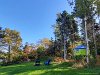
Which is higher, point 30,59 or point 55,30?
point 55,30

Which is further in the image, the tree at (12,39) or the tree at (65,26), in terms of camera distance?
the tree at (12,39)

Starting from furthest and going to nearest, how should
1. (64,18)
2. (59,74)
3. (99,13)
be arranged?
(64,18)
(99,13)
(59,74)

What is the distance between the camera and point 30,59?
56.0m

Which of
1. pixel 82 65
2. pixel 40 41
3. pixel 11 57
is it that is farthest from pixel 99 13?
pixel 40 41

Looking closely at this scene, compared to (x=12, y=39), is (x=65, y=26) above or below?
above

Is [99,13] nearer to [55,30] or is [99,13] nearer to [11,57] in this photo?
[55,30]

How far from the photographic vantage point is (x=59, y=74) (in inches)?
846

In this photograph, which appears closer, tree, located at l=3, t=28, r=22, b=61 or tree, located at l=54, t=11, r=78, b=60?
tree, located at l=54, t=11, r=78, b=60

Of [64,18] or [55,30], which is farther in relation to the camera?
[55,30]

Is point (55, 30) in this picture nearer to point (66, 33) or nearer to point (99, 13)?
point (66, 33)

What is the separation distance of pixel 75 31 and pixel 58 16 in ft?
15.7

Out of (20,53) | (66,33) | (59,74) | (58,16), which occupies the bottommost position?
(59,74)

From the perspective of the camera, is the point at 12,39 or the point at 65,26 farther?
the point at 12,39

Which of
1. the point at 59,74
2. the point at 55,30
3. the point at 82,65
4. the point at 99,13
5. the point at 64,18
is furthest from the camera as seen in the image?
the point at 55,30
